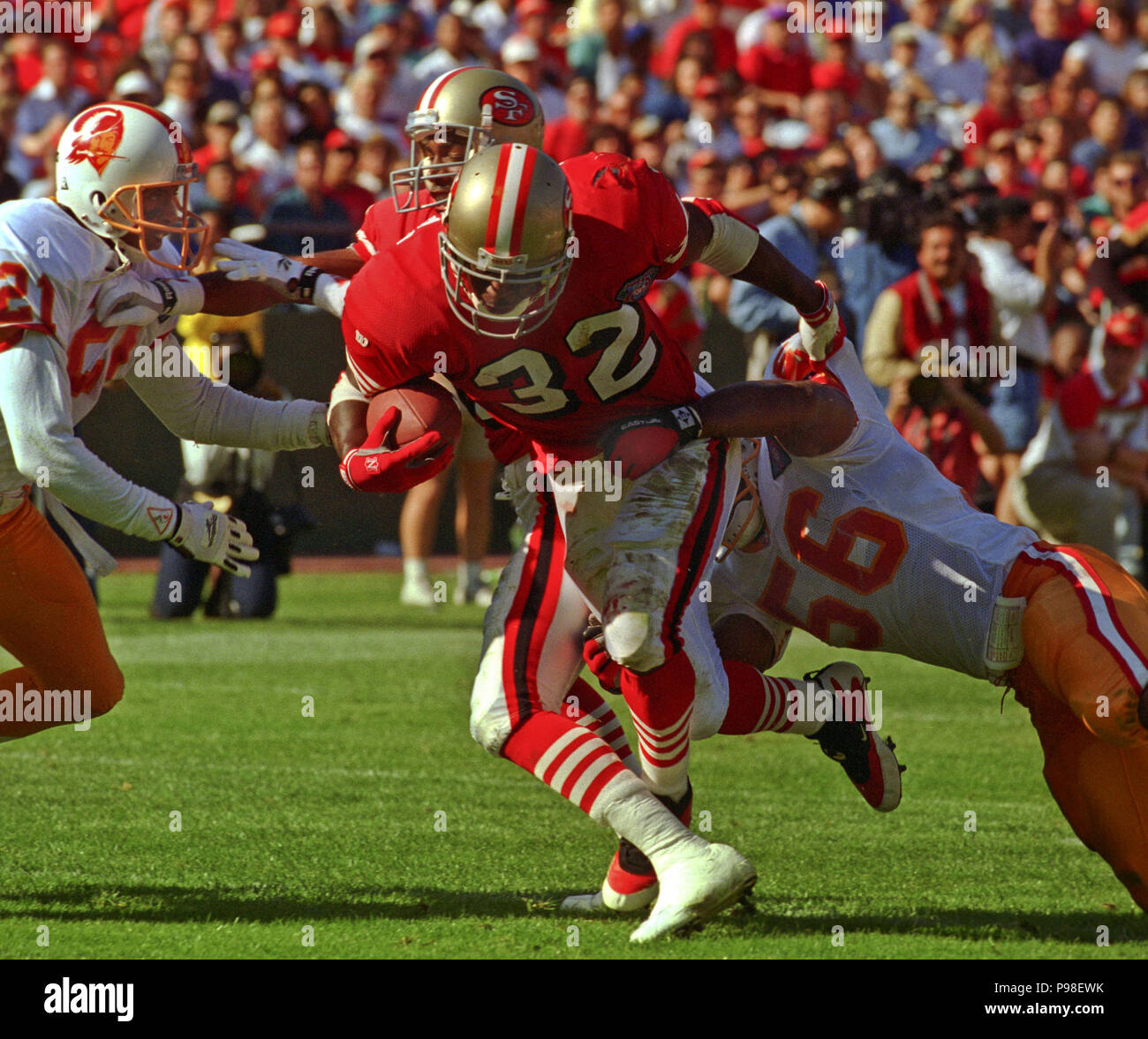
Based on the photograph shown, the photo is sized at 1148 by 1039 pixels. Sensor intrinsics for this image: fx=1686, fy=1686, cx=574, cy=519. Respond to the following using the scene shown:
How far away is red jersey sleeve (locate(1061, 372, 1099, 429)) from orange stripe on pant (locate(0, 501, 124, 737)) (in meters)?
6.77

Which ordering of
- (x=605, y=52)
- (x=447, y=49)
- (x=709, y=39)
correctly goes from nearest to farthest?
1. (x=447, y=49)
2. (x=605, y=52)
3. (x=709, y=39)

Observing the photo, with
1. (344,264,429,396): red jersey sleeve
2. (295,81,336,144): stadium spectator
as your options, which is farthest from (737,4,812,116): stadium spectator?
(344,264,429,396): red jersey sleeve

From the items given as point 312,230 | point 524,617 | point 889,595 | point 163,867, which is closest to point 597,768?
point 524,617

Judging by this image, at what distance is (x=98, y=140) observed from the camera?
156 inches

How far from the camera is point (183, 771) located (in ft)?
17.7

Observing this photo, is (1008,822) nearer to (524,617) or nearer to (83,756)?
(524,617)

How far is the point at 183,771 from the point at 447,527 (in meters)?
5.83

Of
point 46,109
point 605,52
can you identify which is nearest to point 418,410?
point 46,109

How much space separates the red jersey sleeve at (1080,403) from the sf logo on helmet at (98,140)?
6755 millimetres

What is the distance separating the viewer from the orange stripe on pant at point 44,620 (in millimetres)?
3969

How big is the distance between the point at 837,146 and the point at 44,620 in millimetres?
7878

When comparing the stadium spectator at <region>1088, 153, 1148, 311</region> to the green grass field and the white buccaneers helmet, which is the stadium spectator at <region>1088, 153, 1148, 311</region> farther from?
the white buccaneers helmet

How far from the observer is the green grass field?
12.0ft

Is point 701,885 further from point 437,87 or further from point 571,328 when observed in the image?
point 437,87
